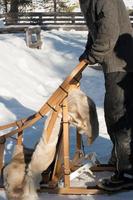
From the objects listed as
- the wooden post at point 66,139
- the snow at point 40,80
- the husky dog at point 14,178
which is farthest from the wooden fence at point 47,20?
the husky dog at point 14,178

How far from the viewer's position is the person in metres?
4.97

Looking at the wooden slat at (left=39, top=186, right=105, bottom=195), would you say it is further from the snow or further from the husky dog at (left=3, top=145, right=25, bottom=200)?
the husky dog at (left=3, top=145, right=25, bottom=200)

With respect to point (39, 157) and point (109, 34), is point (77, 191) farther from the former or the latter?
point (109, 34)

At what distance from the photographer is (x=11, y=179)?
16.0 ft

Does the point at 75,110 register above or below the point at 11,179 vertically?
above

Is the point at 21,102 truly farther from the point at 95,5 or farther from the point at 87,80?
the point at 95,5

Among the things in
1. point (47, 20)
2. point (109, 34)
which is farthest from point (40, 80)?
point (47, 20)

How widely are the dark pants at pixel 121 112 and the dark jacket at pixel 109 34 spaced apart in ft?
0.35

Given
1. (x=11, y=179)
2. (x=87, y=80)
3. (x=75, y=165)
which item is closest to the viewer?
(x=11, y=179)

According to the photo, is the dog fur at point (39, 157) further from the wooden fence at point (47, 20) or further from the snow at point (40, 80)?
the wooden fence at point (47, 20)

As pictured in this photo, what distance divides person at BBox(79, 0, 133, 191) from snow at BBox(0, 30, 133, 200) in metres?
0.24

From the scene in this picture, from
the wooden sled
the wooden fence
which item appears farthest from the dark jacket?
the wooden fence

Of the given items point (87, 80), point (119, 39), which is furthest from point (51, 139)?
point (87, 80)

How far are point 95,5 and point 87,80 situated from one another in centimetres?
911
